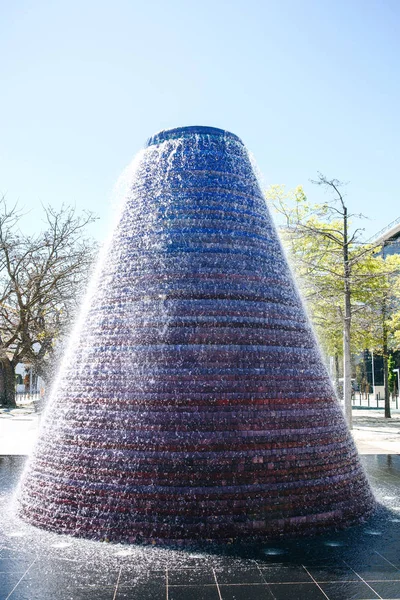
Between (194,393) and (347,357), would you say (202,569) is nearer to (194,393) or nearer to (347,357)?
(194,393)

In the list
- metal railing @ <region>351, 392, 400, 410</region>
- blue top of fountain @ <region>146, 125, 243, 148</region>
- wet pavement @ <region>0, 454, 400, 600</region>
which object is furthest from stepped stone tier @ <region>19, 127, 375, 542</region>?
metal railing @ <region>351, 392, 400, 410</region>

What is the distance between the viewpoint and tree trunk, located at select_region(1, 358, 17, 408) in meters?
30.7

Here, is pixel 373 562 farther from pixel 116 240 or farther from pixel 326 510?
pixel 116 240

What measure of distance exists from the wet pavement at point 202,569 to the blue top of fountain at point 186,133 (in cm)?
545

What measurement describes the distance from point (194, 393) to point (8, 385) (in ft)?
91.6

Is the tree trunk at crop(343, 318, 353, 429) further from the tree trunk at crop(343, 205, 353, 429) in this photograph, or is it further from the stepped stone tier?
the stepped stone tier

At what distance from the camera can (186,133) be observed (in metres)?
7.81

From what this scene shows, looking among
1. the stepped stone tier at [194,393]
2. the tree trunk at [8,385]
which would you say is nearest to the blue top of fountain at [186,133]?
the stepped stone tier at [194,393]

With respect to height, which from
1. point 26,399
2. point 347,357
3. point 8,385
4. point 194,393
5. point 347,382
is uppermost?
point 347,357

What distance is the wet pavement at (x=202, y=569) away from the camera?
482cm

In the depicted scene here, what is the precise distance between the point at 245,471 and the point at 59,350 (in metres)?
23.5

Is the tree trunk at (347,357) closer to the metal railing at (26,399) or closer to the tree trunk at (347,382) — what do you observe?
the tree trunk at (347,382)

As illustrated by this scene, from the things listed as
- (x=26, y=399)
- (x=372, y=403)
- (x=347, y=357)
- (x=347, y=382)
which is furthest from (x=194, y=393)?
(x=26, y=399)

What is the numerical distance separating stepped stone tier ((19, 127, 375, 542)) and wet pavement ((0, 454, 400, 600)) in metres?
0.25
